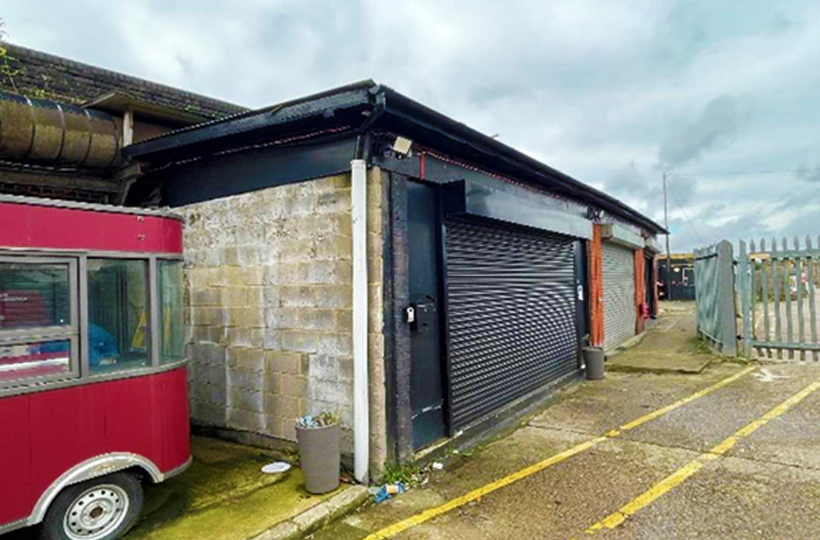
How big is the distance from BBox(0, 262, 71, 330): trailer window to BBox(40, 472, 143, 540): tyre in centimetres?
118

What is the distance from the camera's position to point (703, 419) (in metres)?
6.58

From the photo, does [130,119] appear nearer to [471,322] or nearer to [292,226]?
[292,226]

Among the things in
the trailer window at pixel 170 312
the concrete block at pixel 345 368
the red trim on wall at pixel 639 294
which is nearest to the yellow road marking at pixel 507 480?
the concrete block at pixel 345 368

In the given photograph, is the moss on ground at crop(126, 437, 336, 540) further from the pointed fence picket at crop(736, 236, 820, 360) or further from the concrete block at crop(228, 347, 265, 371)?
the pointed fence picket at crop(736, 236, 820, 360)

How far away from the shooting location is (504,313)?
23.4ft

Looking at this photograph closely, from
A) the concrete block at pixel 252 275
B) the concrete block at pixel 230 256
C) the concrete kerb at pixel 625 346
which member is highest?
the concrete block at pixel 230 256

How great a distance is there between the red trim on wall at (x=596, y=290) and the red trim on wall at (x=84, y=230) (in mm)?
8032

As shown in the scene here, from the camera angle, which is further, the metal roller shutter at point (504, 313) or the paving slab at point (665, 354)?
the paving slab at point (665, 354)

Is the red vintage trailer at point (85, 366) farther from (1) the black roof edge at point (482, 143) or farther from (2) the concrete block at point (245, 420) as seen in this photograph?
(1) the black roof edge at point (482, 143)

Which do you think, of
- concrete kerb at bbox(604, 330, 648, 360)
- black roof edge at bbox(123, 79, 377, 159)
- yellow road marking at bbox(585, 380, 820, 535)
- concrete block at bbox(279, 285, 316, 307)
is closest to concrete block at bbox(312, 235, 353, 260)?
concrete block at bbox(279, 285, 316, 307)

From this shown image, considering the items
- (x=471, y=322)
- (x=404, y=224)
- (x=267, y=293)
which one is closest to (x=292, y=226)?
(x=267, y=293)

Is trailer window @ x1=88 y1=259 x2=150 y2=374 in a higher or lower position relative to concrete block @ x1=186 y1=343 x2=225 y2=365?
higher

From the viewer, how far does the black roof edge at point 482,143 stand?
4.67m

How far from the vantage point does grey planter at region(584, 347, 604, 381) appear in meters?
9.40
